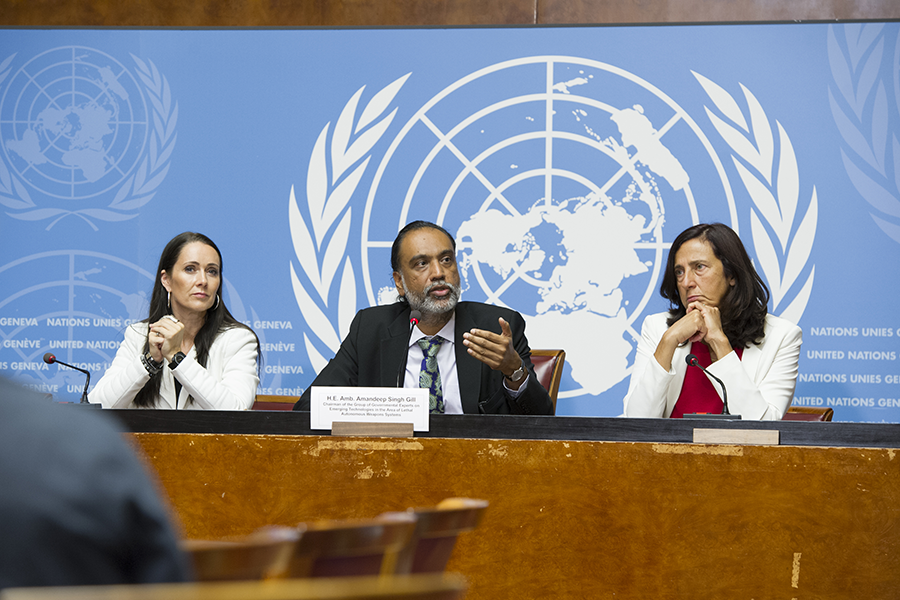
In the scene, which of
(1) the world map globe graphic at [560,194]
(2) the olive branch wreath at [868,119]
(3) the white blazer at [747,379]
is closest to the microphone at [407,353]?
(3) the white blazer at [747,379]

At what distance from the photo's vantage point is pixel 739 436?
1794 mm

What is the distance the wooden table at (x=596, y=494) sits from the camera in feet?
5.65

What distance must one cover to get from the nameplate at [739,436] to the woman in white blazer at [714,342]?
517 mm

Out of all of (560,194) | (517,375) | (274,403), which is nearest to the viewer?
(517,375)

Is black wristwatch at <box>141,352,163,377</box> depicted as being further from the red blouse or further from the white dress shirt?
the red blouse

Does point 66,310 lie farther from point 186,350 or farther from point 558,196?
point 558,196

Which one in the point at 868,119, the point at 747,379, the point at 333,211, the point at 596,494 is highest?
the point at 868,119

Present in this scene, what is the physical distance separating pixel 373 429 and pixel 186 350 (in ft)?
3.75

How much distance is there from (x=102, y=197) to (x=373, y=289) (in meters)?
1.47

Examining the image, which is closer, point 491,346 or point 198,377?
point 491,346

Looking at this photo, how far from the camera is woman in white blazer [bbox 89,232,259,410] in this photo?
2.48 m

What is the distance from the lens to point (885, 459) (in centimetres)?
174

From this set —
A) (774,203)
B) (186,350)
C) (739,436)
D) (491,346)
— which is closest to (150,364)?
(186,350)

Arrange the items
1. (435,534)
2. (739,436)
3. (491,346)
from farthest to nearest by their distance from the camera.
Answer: (491,346)
(739,436)
(435,534)
